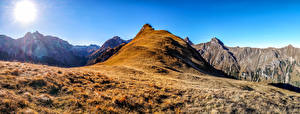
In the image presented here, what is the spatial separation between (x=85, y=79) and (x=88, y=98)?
470 centimetres

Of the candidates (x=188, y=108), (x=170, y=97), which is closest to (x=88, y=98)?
(x=170, y=97)

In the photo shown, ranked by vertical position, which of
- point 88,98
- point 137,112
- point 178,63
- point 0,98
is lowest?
point 137,112

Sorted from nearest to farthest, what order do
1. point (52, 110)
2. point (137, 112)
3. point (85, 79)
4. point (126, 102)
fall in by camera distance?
point (52, 110) < point (137, 112) < point (126, 102) < point (85, 79)

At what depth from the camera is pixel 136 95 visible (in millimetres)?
11891

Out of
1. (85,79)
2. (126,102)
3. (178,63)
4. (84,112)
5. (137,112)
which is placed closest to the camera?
(84,112)

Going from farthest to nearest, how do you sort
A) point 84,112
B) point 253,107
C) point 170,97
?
point 170,97 → point 253,107 → point 84,112

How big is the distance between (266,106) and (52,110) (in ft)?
57.4

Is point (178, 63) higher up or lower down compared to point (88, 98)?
higher up

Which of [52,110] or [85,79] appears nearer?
[52,110]

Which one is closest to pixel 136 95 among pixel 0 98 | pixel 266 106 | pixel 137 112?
pixel 137 112

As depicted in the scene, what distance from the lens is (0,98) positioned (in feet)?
22.6

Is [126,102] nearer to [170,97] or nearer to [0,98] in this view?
[170,97]

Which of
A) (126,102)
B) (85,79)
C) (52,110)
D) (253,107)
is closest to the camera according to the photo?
(52,110)

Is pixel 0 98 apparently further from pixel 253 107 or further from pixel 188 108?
pixel 253 107
